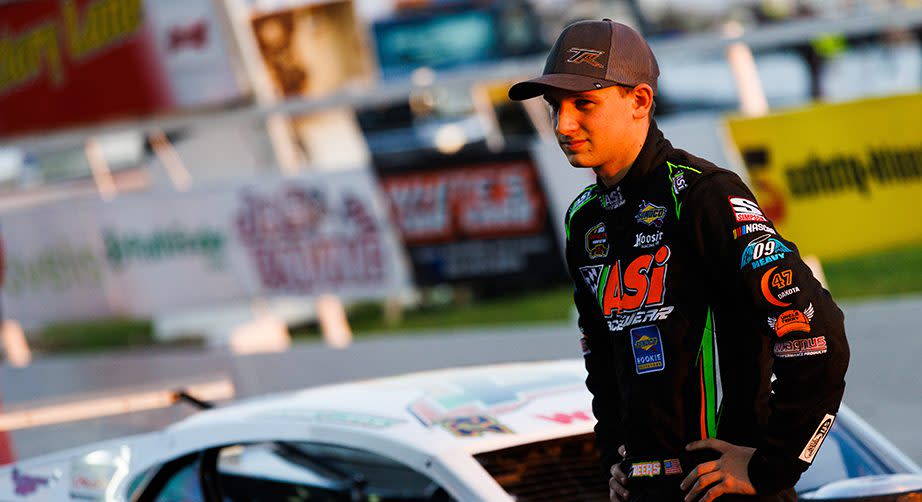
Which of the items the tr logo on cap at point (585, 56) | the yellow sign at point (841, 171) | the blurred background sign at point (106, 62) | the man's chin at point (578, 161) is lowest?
the man's chin at point (578, 161)

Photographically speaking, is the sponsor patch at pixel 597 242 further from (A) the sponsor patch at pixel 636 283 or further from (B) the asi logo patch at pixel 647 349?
(B) the asi logo patch at pixel 647 349

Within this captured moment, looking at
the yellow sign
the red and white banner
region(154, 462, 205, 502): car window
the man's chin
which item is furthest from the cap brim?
the red and white banner

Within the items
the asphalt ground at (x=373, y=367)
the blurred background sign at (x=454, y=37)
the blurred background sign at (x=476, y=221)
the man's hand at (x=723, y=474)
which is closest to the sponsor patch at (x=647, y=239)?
the man's hand at (x=723, y=474)

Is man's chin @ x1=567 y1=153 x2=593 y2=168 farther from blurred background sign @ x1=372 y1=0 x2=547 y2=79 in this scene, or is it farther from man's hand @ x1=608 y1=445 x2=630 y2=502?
blurred background sign @ x1=372 y1=0 x2=547 y2=79

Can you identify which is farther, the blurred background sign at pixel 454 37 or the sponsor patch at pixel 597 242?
the blurred background sign at pixel 454 37

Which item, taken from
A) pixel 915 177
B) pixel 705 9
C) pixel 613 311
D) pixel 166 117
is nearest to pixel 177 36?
pixel 166 117

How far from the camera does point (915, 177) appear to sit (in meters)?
6.80

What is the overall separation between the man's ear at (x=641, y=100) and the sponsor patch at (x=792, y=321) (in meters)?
0.44

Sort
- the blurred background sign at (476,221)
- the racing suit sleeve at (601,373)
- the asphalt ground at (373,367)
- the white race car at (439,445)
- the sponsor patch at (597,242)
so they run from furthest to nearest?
the blurred background sign at (476,221) → the asphalt ground at (373,367) → the white race car at (439,445) → the racing suit sleeve at (601,373) → the sponsor patch at (597,242)

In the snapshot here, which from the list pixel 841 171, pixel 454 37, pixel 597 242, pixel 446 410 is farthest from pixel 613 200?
pixel 454 37

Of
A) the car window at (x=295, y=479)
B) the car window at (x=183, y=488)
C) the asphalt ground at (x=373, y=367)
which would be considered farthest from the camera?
the asphalt ground at (x=373, y=367)

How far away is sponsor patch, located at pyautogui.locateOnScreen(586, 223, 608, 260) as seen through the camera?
245 cm

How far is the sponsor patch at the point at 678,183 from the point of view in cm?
232

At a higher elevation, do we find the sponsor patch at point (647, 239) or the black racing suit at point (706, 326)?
the sponsor patch at point (647, 239)
